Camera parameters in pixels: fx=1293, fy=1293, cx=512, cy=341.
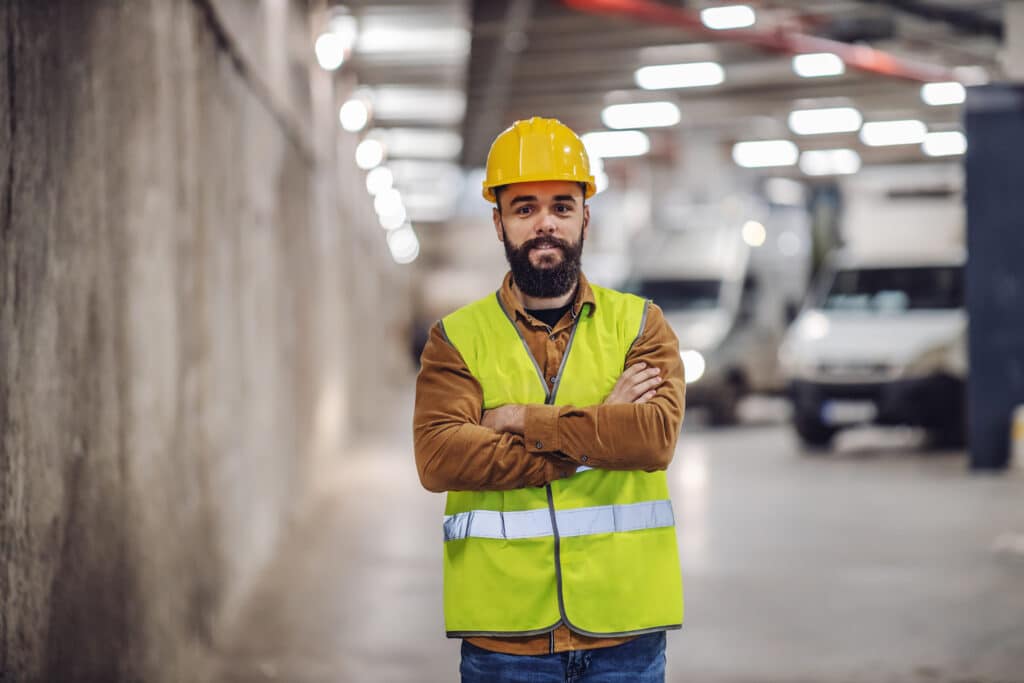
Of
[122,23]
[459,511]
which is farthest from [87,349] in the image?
[459,511]

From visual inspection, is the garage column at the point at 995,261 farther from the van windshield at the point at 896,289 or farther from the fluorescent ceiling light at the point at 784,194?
the fluorescent ceiling light at the point at 784,194

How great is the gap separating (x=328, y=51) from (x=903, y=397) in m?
7.52

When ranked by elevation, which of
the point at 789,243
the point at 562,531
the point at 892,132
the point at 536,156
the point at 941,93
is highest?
the point at 892,132

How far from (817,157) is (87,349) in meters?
26.4

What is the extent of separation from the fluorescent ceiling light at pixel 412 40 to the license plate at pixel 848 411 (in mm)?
6160

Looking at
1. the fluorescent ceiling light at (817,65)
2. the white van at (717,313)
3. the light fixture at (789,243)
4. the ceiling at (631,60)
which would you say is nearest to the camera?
the ceiling at (631,60)

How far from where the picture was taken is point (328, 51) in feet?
48.5

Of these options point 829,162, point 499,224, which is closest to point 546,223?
point 499,224

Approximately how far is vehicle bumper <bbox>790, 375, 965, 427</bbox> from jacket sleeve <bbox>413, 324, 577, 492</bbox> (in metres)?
11.8

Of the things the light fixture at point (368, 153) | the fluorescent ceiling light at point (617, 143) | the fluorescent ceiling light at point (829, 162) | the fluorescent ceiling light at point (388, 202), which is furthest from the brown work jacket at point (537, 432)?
the fluorescent ceiling light at point (829, 162)

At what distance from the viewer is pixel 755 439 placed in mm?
17156

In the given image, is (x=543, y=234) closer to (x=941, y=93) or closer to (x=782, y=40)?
(x=782, y=40)

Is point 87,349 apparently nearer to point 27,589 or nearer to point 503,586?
point 27,589

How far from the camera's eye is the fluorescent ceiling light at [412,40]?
16.2 meters
